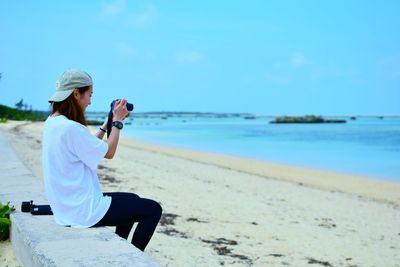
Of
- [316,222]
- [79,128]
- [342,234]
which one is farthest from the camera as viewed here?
[316,222]

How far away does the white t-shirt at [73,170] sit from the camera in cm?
288

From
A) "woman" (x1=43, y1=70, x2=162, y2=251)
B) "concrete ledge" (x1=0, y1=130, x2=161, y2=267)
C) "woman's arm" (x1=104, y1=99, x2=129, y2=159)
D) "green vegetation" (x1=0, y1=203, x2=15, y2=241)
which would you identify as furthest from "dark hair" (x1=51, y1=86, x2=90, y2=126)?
"green vegetation" (x1=0, y1=203, x2=15, y2=241)

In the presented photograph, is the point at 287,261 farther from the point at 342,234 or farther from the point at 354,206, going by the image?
the point at 354,206

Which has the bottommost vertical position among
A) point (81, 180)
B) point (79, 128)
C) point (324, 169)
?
point (324, 169)

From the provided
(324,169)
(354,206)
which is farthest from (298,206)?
(324,169)

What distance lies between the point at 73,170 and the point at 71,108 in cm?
41

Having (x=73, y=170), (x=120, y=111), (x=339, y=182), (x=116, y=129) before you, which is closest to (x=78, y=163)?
(x=73, y=170)

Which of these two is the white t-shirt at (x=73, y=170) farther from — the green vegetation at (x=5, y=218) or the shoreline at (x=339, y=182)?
the shoreline at (x=339, y=182)

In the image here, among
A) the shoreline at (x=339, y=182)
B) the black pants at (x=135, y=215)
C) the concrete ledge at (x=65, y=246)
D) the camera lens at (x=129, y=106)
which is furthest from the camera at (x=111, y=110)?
the shoreline at (x=339, y=182)

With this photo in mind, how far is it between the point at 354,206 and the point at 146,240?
6.81 m

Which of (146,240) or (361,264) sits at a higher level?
(146,240)

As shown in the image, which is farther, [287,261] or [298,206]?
[298,206]

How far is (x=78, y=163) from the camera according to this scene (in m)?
2.98

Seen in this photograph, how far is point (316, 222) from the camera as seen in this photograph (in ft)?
23.6
